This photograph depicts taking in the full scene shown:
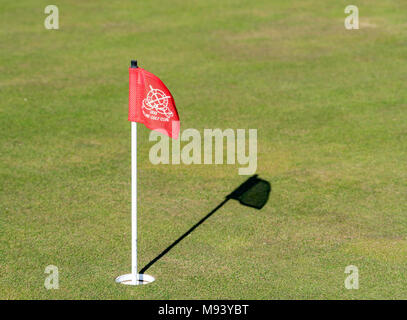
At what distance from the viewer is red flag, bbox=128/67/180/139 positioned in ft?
34.2

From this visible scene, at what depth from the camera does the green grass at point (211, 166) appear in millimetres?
11602

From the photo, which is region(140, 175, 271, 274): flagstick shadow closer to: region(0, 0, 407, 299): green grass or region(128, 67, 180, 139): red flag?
region(0, 0, 407, 299): green grass

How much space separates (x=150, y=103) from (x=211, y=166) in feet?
17.8

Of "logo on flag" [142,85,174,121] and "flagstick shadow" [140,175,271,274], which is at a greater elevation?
"logo on flag" [142,85,174,121]

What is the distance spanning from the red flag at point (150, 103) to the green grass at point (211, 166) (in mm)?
2479

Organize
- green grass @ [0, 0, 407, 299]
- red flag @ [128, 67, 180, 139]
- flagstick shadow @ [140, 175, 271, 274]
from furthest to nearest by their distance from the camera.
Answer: flagstick shadow @ [140, 175, 271, 274], green grass @ [0, 0, 407, 299], red flag @ [128, 67, 180, 139]

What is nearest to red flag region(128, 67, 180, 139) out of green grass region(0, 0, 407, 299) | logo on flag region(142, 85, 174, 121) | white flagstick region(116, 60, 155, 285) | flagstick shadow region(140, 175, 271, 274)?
logo on flag region(142, 85, 174, 121)

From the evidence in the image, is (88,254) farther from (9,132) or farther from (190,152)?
(9,132)

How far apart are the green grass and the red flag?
248 centimetres

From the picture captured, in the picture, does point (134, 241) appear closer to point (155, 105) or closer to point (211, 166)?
point (155, 105)

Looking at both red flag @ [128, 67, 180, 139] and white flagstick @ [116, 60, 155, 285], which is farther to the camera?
white flagstick @ [116, 60, 155, 285]

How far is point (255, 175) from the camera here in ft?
50.1

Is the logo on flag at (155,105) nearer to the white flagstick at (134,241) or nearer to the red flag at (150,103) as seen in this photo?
the red flag at (150,103)
